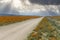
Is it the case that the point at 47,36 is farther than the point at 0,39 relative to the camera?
Yes

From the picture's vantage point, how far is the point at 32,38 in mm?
19328

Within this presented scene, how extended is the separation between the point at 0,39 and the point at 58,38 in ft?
19.3

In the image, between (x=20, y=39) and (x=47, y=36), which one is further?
(x=47, y=36)

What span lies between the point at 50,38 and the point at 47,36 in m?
0.96

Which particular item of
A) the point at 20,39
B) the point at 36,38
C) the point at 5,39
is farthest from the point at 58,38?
the point at 5,39

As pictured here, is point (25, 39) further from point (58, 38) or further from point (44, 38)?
point (58, 38)

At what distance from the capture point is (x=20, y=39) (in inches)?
749

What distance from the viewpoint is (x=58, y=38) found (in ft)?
65.0

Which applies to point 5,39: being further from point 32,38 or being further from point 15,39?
point 32,38

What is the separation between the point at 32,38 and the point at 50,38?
1.84 meters

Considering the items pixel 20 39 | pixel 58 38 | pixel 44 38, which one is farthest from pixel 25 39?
pixel 58 38

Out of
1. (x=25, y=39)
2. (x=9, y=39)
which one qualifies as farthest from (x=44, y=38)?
(x=9, y=39)

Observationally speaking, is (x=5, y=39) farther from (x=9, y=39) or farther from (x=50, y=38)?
(x=50, y=38)

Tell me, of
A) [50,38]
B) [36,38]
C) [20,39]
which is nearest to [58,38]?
[50,38]
